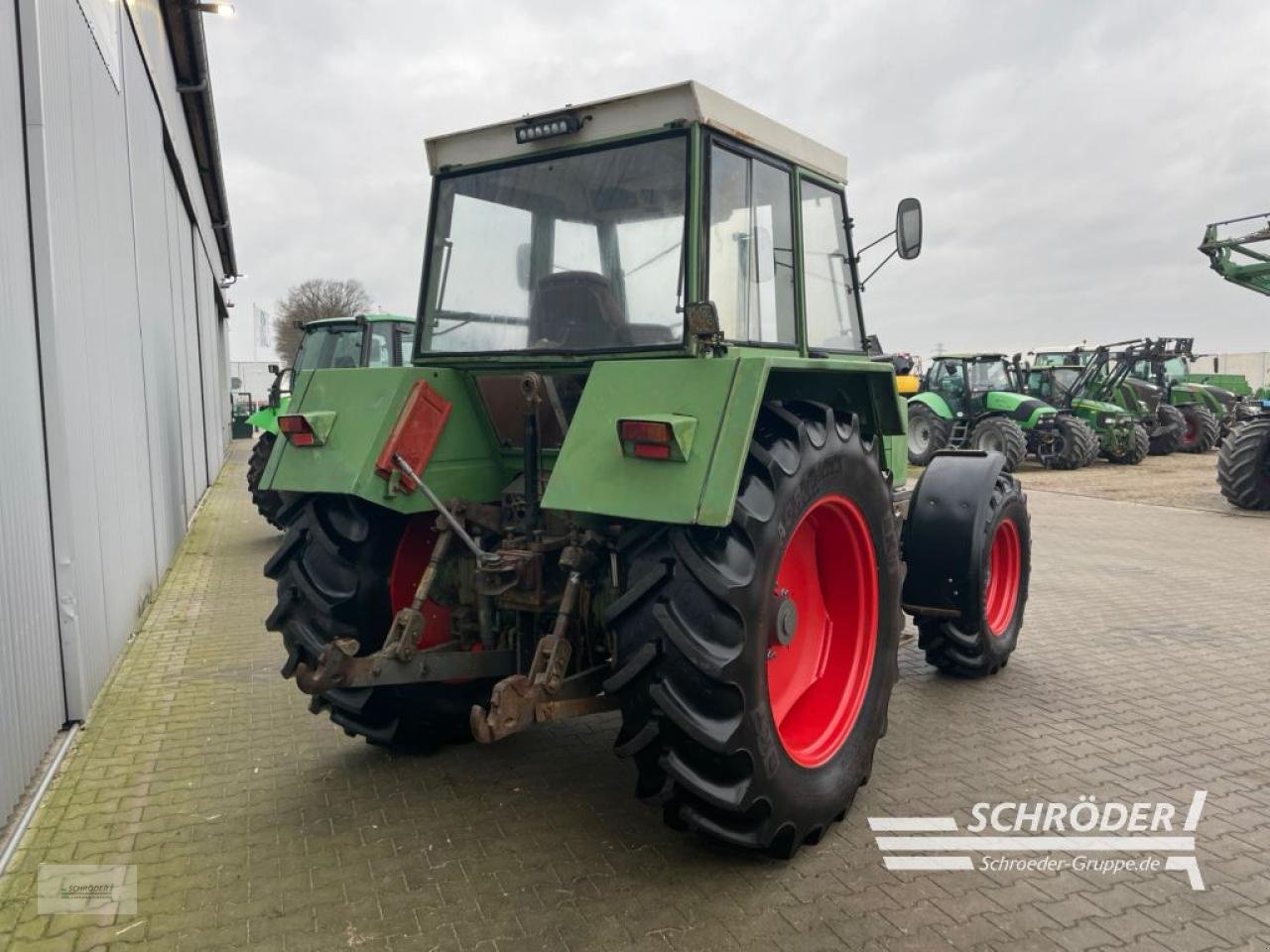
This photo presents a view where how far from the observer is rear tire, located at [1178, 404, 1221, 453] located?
20.3 metres

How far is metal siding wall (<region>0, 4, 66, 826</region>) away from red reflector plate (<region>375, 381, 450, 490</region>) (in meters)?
1.49

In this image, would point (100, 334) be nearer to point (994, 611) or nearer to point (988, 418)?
point (994, 611)

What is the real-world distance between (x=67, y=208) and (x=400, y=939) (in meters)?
4.12


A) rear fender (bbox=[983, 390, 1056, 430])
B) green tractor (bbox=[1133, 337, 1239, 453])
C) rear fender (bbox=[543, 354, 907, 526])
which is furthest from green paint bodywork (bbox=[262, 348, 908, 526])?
green tractor (bbox=[1133, 337, 1239, 453])

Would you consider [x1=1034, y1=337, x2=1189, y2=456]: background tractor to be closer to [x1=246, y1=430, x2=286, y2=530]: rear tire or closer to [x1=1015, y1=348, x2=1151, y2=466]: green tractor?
[x1=1015, y1=348, x2=1151, y2=466]: green tractor

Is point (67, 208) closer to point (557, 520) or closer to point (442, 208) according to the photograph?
point (442, 208)

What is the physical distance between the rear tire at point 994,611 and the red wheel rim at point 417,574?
255 centimetres

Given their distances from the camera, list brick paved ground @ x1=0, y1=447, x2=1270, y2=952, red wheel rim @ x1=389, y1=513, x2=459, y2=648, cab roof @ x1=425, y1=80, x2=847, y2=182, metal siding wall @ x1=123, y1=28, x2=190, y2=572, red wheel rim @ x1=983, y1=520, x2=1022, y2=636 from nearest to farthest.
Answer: brick paved ground @ x1=0, y1=447, x2=1270, y2=952, cab roof @ x1=425, y1=80, x2=847, y2=182, red wheel rim @ x1=389, y1=513, x2=459, y2=648, red wheel rim @ x1=983, y1=520, x2=1022, y2=636, metal siding wall @ x1=123, y1=28, x2=190, y2=572

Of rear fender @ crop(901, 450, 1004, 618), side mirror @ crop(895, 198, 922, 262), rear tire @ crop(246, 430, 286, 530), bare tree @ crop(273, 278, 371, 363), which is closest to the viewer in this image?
side mirror @ crop(895, 198, 922, 262)

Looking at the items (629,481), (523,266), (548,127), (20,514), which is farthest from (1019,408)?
(20,514)

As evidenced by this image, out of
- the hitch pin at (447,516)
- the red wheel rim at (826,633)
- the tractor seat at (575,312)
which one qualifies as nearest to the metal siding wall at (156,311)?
the hitch pin at (447,516)

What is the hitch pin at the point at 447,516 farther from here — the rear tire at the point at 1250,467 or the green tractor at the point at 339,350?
the rear tire at the point at 1250,467

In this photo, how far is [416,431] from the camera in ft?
11.2

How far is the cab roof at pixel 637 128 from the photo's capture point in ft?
10.3
